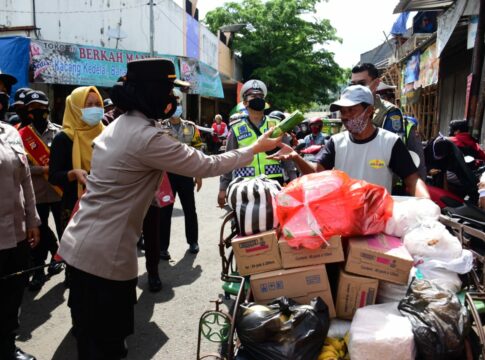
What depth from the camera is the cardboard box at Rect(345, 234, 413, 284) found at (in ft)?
7.25

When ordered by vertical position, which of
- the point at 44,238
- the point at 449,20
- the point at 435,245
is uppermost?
the point at 449,20

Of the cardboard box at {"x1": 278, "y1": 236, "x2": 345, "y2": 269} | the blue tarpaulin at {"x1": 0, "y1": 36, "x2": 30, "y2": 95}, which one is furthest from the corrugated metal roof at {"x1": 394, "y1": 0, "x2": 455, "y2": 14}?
the blue tarpaulin at {"x1": 0, "y1": 36, "x2": 30, "y2": 95}

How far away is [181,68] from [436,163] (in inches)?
465

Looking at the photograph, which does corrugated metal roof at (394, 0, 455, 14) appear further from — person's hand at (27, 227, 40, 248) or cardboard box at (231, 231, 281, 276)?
person's hand at (27, 227, 40, 248)

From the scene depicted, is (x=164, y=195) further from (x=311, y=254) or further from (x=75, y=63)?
(x=75, y=63)

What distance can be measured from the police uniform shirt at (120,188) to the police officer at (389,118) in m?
2.24

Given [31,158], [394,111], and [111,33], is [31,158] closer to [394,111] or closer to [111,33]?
[394,111]

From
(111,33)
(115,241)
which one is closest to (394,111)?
(115,241)

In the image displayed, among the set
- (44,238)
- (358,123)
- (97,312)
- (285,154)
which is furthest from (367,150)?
(44,238)

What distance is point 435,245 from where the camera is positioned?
236cm

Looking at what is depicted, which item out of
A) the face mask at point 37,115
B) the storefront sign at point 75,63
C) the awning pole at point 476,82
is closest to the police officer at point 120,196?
the face mask at point 37,115

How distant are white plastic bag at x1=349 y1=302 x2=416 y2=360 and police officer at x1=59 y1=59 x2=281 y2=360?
113 centimetres

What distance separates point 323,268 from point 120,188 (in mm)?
1178

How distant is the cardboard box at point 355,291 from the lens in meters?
2.25
